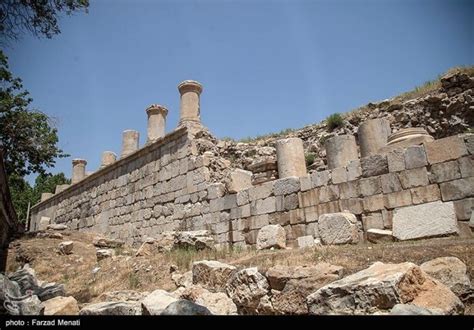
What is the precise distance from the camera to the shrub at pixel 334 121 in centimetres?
1658

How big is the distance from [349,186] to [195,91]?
23.3 feet

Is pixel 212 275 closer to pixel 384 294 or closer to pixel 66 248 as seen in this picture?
pixel 384 294

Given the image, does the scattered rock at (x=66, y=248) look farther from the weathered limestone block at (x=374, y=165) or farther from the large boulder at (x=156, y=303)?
the weathered limestone block at (x=374, y=165)

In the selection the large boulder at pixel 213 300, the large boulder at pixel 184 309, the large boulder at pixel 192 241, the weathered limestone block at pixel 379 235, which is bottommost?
the large boulder at pixel 213 300

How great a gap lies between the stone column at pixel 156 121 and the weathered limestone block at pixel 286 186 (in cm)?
671

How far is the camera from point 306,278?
4566 mm

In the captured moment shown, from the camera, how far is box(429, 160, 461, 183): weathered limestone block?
6.67 metres

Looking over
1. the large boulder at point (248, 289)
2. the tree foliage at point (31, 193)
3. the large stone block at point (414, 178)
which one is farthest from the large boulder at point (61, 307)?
the tree foliage at point (31, 193)

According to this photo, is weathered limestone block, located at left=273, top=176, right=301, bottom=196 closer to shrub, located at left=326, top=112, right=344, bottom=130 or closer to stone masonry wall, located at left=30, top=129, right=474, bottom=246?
stone masonry wall, located at left=30, top=129, right=474, bottom=246

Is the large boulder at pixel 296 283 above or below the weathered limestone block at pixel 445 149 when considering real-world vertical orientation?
below

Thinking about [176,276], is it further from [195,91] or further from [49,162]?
[49,162]

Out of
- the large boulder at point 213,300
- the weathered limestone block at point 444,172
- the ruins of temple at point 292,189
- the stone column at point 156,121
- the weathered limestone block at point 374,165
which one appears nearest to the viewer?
the large boulder at point 213,300

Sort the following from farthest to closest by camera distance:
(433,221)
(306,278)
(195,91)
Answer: (195,91)
(433,221)
(306,278)
